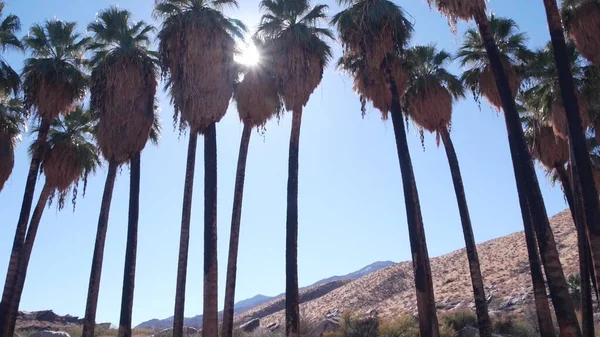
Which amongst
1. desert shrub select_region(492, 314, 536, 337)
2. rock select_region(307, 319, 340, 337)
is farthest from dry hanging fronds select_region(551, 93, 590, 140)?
rock select_region(307, 319, 340, 337)

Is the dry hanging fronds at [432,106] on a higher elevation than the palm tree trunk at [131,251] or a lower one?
higher

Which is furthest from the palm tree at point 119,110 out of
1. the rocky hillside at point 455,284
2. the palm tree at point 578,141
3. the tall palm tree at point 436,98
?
the rocky hillside at point 455,284

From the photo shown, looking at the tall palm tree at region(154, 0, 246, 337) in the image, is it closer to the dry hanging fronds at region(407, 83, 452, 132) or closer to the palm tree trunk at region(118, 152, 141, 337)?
the palm tree trunk at region(118, 152, 141, 337)

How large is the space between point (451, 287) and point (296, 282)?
106ft

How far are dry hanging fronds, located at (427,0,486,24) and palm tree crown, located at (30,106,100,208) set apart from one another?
1584 cm

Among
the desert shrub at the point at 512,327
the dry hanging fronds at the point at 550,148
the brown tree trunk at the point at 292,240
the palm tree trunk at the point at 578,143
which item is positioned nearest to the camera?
the palm tree trunk at the point at 578,143

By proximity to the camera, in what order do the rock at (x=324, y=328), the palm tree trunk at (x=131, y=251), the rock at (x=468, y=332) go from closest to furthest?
the palm tree trunk at (x=131, y=251) < the rock at (x=468, y=332) < the rock at (x=324, y=328)

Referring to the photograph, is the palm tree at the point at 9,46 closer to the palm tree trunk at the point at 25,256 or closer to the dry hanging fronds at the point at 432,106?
the palm tree trunk at the point at 25,256

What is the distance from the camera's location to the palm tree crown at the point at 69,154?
2642cm

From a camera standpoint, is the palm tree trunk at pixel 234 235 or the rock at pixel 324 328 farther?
the rock at pixel 324 328

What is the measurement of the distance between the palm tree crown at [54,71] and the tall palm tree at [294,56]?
8.55 meters

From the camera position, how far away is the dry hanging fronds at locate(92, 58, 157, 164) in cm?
2355

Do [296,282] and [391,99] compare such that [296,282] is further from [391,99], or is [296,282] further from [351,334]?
[351,334]

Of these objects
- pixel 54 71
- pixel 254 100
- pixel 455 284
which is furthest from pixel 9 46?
pixel 455 284
